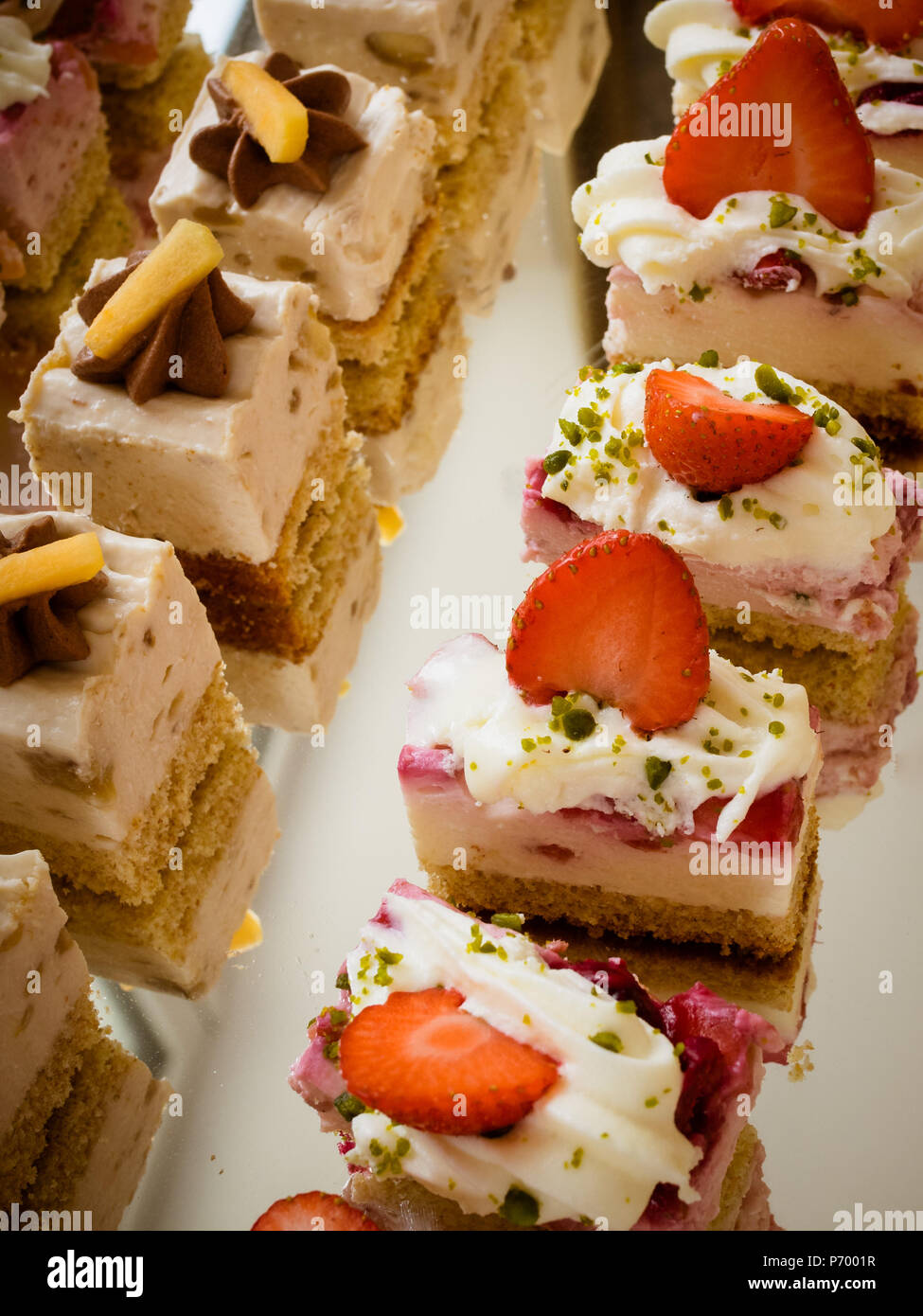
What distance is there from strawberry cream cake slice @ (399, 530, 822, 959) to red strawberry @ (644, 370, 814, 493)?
36 cm

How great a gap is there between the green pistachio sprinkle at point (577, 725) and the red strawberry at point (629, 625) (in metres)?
0.06

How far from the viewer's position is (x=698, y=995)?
8.61ft

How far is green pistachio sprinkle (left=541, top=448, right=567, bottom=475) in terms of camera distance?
3.21m

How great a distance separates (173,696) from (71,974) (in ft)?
1.89

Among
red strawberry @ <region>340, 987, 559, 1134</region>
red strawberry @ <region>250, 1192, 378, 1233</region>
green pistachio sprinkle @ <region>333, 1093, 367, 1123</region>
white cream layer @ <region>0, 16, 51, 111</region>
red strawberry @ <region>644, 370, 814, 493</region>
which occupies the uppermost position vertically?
white cream layer @ <region>0, 16, 51, 111</region>

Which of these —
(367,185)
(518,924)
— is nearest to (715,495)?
(518,924)

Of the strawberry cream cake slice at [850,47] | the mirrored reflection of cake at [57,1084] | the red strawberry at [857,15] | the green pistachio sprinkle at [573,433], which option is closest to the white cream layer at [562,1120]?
the mirrored reflection of cake at [57,1084]

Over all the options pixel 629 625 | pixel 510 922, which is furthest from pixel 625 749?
pixel 510 922

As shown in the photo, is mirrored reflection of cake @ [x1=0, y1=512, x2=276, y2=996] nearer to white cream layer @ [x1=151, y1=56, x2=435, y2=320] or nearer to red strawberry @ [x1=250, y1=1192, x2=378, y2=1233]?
red strawberry @ [x1=250, y1=1192, x2=378, y2=1233]

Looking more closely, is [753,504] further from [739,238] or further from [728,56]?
[728,56]

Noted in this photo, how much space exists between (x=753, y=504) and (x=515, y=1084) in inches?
50.3

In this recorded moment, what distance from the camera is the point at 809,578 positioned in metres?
3.16

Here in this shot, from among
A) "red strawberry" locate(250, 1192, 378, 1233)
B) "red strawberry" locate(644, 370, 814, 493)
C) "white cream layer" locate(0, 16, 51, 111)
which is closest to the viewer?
"red strawberry" locate(250, 1192, 378, 1233)

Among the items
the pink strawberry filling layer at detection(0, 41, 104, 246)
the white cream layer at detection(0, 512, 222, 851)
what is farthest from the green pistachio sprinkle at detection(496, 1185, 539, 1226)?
the pink strawberry filling layer at detection(0, 41, 104, 246)
